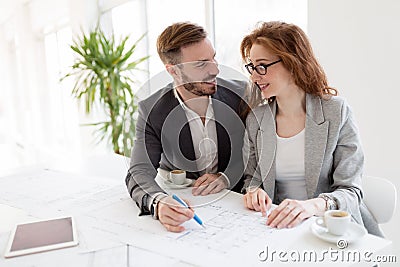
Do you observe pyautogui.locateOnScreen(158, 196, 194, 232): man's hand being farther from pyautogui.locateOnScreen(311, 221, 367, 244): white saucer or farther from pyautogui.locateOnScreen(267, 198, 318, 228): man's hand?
pyautogui.locateOnScreen(311, 221, 367, 244): white saucer

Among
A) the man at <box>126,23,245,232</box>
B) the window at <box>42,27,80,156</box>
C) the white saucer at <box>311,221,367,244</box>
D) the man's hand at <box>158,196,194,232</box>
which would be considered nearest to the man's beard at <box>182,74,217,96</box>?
the man at <box>126,23,245,232</box>

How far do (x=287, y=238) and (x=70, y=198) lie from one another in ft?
2.63

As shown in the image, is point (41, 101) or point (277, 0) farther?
point (41, 101)

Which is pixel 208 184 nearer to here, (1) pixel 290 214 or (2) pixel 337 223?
(1) pixel 290 214

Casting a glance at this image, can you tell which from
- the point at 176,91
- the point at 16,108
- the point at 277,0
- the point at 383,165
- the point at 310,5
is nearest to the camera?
the point at 176,91

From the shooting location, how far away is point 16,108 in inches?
303

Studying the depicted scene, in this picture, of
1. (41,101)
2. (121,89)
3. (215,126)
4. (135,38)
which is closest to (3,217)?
(215,126)

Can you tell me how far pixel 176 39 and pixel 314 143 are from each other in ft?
1.89

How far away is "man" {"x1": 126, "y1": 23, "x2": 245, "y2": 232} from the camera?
48.3 inches

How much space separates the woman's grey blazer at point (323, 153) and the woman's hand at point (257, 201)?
16 centimetres

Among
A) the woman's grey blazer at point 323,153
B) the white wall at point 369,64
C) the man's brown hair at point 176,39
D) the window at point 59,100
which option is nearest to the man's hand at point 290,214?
the woman's grey blazer at point 323,153

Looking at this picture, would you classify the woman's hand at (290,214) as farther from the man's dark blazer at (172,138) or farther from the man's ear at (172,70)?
the man's ear at (172,70)

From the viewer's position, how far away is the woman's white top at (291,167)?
1455 mm

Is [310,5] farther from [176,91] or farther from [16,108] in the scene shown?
[16,108]
